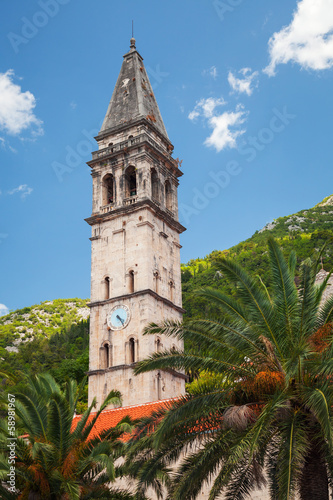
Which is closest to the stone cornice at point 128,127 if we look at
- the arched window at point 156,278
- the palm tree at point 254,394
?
the arched window at point 156,278

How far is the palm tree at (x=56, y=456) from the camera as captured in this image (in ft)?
56.4

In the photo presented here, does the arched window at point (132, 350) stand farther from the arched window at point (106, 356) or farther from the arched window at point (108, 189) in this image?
the arched window at point (108, 189)

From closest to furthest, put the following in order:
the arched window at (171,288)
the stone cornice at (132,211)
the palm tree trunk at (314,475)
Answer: the palm tree trunk at (314,475) → the stone cornice at (132,211) → the arched window at (171,288)

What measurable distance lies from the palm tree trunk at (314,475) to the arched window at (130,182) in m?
27.7

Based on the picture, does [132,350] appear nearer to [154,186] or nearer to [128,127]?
[154,186]

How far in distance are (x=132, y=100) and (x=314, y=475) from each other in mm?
34454

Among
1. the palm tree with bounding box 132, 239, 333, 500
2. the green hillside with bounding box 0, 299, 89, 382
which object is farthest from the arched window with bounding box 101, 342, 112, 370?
the palm tree with bounding box 132, 239, 333, 500

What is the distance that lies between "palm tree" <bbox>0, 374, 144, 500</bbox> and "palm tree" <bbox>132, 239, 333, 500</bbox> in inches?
72.8

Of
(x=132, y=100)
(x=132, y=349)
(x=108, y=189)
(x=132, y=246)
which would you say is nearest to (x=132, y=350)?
(x=132, y=349)

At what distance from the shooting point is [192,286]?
3105 inches

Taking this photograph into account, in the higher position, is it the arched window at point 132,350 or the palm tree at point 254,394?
the arched window at point 132,350

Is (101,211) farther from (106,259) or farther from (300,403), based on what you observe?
(300,403)

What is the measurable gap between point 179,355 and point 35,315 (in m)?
150

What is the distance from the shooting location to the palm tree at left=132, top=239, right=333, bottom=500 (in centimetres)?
1416
